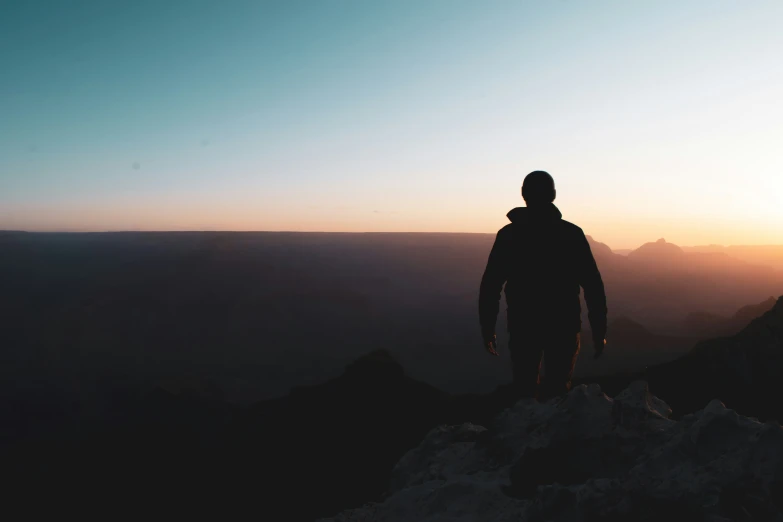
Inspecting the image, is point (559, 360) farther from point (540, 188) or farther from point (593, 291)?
point (540, 188)

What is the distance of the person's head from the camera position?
4.59 meters

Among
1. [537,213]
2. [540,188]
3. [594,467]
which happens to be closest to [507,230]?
[537,213]

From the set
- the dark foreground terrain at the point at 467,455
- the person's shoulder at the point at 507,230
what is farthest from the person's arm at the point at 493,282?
the dark foreground terrain at the point at 467,455

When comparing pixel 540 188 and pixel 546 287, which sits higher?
pixel 540 188

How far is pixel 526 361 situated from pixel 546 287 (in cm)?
80

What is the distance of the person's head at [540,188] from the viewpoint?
15.1 ft

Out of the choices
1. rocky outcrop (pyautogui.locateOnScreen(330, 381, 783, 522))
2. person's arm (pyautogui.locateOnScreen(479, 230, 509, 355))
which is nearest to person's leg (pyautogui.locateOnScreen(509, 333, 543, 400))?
person's arm (pyautogui.locateOnScreen(479, 230, 509, 355))

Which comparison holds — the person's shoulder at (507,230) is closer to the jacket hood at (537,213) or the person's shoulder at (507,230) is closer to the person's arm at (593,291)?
the jacket hood at (537,213)

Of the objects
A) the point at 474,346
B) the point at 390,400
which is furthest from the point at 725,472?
the point at 474,346

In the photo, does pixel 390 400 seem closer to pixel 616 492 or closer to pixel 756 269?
pixel 616 492

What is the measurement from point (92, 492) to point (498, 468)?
19.2 m

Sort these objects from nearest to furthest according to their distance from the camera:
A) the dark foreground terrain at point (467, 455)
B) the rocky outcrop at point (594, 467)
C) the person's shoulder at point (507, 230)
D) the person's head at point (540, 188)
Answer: the rocky outcrop at point (594, 467) < the dark foreground terrain at point (467, 455) < the person's head at point (540, 188) < the person's shoulder at point (507, 230)

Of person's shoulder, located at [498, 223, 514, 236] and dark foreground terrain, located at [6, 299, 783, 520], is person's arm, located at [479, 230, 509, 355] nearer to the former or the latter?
person's shoulder, located at [498, 223, 514, 236]

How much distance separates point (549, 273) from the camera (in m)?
4.64
